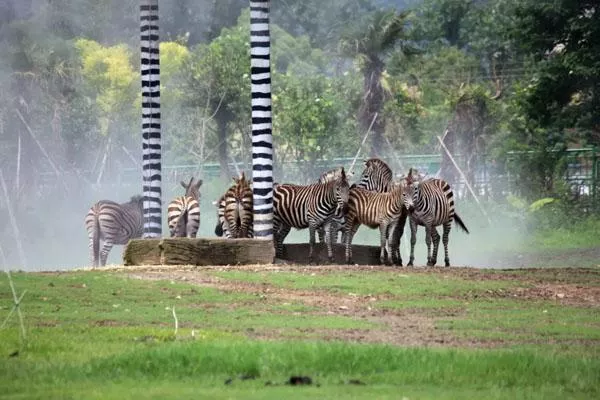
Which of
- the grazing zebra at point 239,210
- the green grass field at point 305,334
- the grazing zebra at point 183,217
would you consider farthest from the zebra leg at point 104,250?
the green grass field at point 305,334

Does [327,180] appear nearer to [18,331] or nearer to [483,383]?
[18,331]

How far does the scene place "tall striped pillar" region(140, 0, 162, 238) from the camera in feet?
93.5

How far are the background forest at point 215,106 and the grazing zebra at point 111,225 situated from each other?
1410 cm

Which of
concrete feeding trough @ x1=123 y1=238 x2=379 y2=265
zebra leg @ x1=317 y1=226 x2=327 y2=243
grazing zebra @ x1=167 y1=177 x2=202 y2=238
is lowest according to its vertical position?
concrete feeding trough @ x1=123 y1=238 x2=379 y2=265

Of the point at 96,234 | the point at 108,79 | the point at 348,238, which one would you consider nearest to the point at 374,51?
the point at 108,79

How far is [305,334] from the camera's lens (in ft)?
55.1

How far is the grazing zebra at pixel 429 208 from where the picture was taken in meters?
28.0

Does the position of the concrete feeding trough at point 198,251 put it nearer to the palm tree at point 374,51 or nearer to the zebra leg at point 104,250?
the zebra leg at point 104,250

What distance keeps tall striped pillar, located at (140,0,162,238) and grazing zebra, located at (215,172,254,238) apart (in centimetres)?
112

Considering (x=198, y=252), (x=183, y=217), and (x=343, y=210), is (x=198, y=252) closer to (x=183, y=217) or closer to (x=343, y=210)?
(x=343, y=210)

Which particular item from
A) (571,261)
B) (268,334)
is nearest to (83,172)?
(571,261)

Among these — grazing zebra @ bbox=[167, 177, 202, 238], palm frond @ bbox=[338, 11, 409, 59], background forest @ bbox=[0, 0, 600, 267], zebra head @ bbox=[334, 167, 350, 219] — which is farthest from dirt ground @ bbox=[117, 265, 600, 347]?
palm frond @ bbox=[338, 11, 409, 59]

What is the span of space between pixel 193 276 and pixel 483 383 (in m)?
10.3

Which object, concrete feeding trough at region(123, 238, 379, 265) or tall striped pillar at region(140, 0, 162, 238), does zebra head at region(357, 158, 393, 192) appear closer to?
tall striped pillar at region(140, 0, 162, 238)
